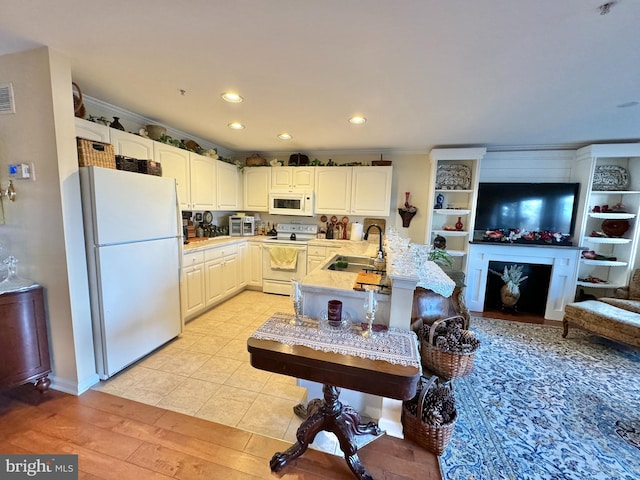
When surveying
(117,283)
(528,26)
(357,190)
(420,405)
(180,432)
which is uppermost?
(528,26)

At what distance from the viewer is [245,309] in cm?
375

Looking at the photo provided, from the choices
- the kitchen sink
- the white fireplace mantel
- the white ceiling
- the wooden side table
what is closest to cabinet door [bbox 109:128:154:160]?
the white ceiling

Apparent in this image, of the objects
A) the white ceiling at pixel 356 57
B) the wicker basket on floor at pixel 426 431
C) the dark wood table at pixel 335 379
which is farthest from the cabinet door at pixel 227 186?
the wicker basket on floor at pixel 426 431

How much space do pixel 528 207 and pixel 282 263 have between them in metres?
3.78

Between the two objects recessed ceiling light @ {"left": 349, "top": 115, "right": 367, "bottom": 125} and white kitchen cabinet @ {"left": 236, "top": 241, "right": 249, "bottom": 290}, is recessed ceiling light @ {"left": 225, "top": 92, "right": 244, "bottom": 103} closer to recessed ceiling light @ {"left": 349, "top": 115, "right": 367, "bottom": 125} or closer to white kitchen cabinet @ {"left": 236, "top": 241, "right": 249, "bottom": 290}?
recessed ceiling light @ {"left": 349, "top": 115, "right": 367, "bottom": 125}

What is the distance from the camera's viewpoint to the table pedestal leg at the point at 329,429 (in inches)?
56.7

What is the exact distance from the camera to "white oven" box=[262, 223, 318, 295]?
4246 mm

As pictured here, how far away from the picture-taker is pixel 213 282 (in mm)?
3660

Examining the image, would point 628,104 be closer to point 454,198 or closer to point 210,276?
point 454,198

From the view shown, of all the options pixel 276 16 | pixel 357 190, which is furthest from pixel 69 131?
pixel 357 190

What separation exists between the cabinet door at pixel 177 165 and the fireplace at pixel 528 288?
4.52 metres

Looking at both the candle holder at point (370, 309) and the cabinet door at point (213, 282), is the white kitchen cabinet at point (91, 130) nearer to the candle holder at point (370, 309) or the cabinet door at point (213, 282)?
the cabinet door at point (213, 282)

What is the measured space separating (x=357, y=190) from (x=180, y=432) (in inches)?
142

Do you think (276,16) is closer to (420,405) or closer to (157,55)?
(157,55)
